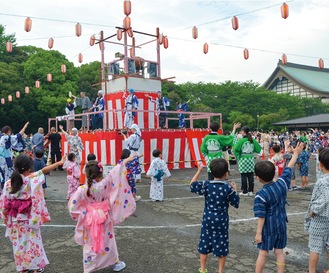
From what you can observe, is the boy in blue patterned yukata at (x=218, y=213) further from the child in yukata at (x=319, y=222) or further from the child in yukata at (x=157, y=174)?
the child in yukata at (x=157, y=174)

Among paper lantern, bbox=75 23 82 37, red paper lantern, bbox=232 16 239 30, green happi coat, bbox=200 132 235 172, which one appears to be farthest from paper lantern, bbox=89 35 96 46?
green happi coat, bbox=200 132 235 172

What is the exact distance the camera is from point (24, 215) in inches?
151

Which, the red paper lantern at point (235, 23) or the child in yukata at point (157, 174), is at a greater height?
the red paper lantern at point (235, 23)

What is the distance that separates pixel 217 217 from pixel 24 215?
225 centimetres

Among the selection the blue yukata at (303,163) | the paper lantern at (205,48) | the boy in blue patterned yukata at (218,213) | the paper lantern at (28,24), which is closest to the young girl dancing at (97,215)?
the boy in blue patterned yukata at (218,213)

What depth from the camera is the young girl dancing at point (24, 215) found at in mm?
3814

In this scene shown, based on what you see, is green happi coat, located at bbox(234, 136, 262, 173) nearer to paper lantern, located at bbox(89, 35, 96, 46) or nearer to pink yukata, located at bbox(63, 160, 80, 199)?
pink yukata, located at bbox(63, 160, 80, 199)

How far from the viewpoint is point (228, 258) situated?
4.32 meters

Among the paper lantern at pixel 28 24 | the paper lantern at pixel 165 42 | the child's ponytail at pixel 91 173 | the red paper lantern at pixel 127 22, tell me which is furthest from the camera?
the paper lantern at pixel 165 42

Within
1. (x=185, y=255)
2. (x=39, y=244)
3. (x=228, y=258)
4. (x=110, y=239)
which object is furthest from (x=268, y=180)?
(x=39, y=244)

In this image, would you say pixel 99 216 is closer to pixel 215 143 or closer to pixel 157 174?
pixel 157 174

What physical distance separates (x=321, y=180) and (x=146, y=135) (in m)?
9.63

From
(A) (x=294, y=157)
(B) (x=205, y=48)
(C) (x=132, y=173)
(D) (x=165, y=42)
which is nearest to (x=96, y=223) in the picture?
(A) (x=294, y=157)

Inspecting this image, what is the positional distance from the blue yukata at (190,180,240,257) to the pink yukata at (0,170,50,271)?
1954 mm
